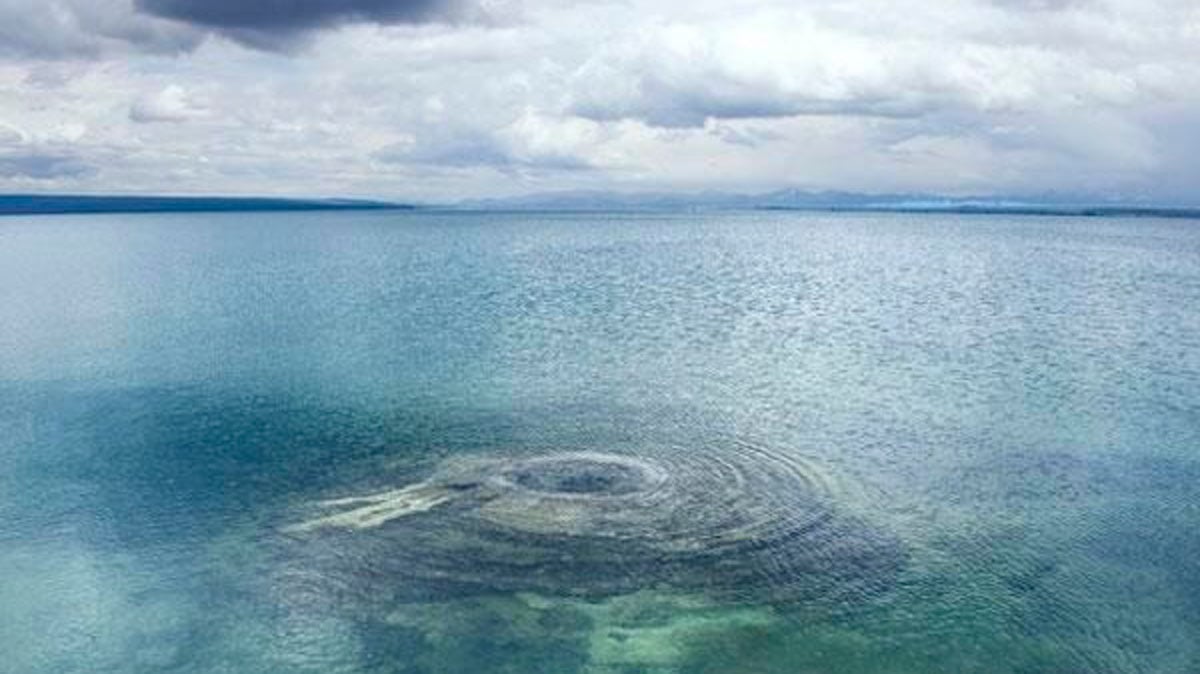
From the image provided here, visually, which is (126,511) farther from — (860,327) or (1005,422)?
(860,327)

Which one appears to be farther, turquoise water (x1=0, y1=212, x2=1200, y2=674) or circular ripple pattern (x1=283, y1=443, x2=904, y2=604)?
circular ripple pattern (x1=283, y1=443, x2=904, y2=604)

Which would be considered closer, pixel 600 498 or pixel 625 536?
pixel 625 536

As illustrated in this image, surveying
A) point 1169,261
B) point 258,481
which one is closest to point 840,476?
point 258,481

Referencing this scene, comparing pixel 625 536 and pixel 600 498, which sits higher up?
pixel 600 498
